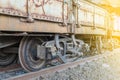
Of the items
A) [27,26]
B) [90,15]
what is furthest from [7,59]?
[90,15]

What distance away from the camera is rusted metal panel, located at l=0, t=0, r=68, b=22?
4527mm

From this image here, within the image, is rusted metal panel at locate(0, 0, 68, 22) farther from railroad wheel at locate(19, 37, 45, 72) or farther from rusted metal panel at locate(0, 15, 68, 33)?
railroad wheel at locate(19, 37, 45, 72)

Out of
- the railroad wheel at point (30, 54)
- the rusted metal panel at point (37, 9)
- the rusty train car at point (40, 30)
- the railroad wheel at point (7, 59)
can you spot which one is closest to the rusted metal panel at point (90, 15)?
the rusty train car at point (40, 30)

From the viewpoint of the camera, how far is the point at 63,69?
5957 millimetres

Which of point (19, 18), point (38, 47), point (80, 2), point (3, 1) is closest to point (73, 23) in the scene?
point (80, 2)

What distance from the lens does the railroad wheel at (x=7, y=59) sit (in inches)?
259

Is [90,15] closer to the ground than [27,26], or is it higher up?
higher up

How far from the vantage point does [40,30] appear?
562 cm

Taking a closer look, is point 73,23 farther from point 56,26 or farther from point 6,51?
point 6,51

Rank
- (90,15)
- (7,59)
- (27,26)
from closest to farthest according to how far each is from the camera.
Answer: (27,26), (7,59), (90,15)

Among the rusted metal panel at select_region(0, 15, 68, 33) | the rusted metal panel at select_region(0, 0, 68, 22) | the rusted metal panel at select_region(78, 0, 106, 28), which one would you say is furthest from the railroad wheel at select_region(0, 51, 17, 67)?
the rusted metal panel at select_region(78, 0, 106, 28)

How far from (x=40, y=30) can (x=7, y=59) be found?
1.75 metres

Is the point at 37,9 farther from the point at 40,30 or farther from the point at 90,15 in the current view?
the point at 90,15

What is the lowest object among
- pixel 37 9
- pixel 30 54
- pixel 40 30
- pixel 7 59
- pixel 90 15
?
pixel 7 59
